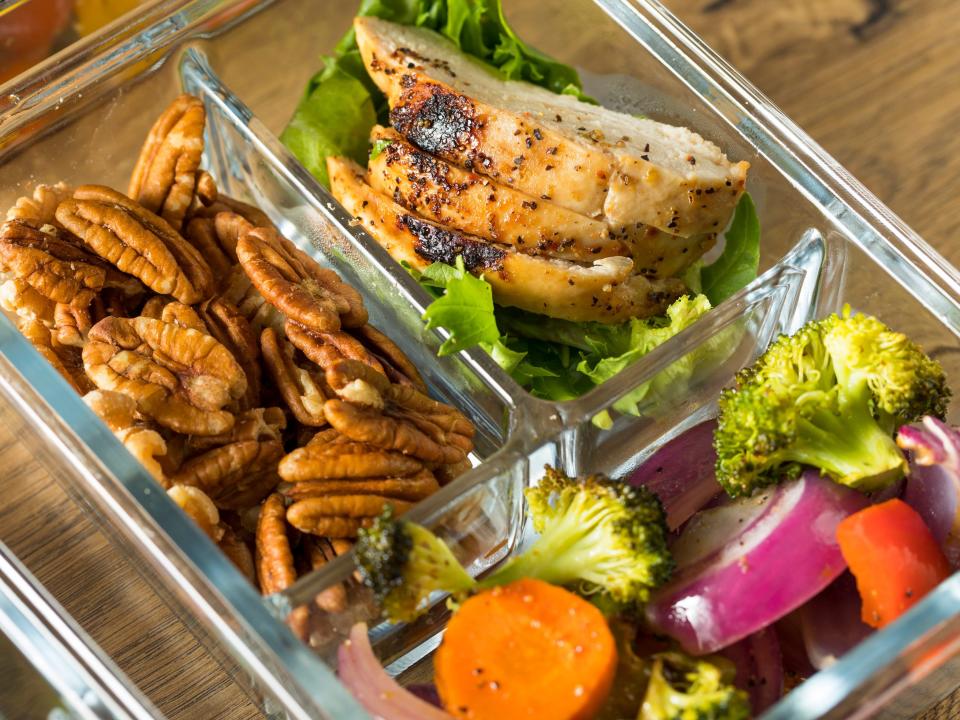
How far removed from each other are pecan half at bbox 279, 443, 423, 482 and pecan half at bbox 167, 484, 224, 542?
107 mm

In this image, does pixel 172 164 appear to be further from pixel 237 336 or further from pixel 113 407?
pixel 113 407

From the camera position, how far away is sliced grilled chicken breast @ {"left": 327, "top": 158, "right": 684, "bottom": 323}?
78.7 inches

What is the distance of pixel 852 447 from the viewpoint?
1.65 m

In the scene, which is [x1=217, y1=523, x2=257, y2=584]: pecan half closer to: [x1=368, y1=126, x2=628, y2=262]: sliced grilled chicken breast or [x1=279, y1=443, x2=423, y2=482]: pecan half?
[x1=279, y1=443, x2=423, y2=482]: pecan half

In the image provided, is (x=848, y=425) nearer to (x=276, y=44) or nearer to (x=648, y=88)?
(x=648, y=88)

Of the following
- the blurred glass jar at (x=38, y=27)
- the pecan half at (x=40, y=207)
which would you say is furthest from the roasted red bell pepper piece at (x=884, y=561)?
the blurred glass jar at (x=38, y=27)

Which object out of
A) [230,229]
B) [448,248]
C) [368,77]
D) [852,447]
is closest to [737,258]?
[448,248]

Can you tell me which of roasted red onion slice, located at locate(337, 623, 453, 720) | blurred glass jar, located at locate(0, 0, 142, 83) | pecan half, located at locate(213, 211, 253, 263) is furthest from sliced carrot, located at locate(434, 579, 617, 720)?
blurred glass jar, located at locate(0, 0, 142, 83)

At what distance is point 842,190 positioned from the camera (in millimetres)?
2094

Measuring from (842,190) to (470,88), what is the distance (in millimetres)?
656

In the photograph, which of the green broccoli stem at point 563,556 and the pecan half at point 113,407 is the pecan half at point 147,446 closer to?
the pecan half at point 113,407

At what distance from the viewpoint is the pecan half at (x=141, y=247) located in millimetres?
1929

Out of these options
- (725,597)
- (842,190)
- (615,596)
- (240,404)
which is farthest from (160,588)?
(842,190)

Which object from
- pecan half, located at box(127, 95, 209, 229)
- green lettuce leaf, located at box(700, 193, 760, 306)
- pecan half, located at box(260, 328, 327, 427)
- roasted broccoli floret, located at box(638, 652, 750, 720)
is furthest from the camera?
green lettuce leaf, located at box(700, 193, 760, 306)
